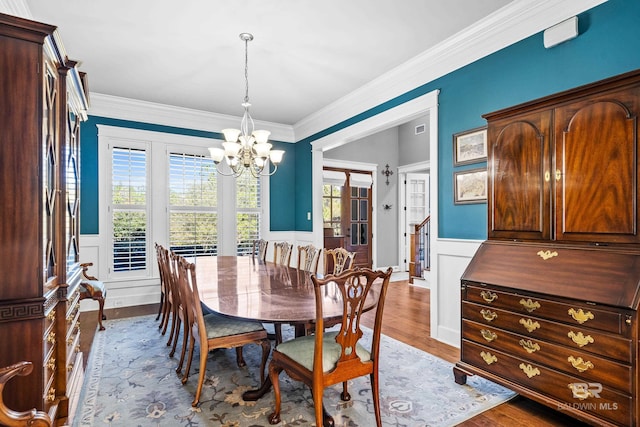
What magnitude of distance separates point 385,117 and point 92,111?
407cm

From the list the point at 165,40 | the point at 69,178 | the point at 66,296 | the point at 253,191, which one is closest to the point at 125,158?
the point at 253,191

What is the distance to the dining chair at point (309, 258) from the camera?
11.9 feet

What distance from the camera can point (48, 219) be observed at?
190cm

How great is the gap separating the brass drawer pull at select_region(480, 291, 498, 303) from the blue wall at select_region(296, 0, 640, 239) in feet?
2.87

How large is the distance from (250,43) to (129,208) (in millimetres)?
3154

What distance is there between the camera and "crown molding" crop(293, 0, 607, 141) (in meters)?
2.69

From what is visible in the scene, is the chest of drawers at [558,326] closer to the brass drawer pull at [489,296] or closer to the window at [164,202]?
the brass drawer pull at [489,296]

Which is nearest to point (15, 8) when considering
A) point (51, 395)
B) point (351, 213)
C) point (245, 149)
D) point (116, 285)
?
point (245, 149)

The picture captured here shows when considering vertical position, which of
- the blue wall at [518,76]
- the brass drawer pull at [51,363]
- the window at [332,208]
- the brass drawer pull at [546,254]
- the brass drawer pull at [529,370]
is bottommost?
the brass drawer pull at [529,370]

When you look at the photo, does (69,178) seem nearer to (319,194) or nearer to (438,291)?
(438,291)

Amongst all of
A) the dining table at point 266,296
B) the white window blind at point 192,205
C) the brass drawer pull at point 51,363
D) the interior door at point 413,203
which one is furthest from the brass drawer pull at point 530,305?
the interior door at point 413,203

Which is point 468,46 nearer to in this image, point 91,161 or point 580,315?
point 580,315

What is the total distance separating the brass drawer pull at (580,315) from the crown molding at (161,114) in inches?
207

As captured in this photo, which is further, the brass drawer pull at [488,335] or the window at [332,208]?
the window at [332,208]
